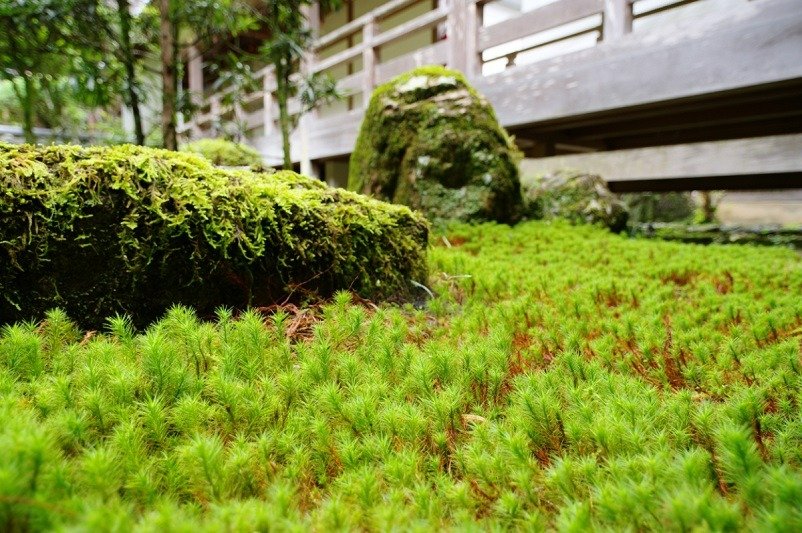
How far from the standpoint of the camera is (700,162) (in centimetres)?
726

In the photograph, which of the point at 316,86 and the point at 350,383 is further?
the point at 316,86

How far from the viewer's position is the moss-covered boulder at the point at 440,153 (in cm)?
A: 583

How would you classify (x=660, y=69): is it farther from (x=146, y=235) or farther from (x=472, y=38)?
(x=146, y=235)

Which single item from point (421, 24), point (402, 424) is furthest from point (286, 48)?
point (402, 424)

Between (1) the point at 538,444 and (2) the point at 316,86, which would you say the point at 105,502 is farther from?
(2) the point at 316,86

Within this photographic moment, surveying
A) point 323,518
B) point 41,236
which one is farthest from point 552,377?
point 41,236

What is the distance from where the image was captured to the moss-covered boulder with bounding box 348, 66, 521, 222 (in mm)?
5828

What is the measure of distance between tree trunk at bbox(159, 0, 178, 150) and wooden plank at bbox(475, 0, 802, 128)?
5.05 m

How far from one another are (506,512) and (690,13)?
7216mm

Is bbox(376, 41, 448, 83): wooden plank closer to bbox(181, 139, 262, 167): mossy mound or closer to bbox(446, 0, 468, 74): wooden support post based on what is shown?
bbox(446, 0, 468, 74): wooden support post

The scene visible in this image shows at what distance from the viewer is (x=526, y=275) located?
3490 millimetres

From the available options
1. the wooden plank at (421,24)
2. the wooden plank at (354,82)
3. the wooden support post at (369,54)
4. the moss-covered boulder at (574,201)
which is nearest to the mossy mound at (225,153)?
the wooden plank at (354,82)

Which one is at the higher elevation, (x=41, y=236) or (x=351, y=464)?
(x=41, y=236)

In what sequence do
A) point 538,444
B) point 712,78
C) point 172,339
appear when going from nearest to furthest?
point 538,444
point 172,339
point 712,78
